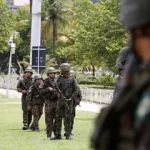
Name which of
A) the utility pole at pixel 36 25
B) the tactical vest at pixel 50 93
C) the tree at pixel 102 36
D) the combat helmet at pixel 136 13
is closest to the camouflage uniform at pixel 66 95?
the tactical vest at pixel 50 93

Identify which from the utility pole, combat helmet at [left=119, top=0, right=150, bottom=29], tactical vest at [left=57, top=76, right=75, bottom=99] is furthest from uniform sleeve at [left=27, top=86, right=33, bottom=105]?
the utility pole

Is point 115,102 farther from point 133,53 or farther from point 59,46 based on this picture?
point 59,46

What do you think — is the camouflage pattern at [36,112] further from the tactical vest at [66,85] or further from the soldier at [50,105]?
the tactical vest at [66,85]

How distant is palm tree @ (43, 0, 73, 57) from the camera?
59656 mm

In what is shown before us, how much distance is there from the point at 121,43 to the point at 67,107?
1158 inches

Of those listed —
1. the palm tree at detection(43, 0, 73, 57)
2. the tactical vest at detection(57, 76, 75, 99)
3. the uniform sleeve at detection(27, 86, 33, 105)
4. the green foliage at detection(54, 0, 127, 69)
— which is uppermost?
the palm tree at detection(43, 0, 73, 57)

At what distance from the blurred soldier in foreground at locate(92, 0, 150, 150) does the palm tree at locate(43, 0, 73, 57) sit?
57.1 m

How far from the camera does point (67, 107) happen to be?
15.5m

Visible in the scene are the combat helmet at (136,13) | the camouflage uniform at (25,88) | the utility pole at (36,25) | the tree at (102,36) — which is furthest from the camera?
the tree at (102,36)

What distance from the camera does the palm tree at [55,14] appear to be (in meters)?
59.7

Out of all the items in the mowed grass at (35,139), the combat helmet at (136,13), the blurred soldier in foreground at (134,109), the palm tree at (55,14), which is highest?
the palm tree at (55,14)

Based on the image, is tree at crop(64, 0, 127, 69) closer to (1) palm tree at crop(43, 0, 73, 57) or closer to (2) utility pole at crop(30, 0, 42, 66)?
(2) utility pole at crop(30, 0, 42, 66)

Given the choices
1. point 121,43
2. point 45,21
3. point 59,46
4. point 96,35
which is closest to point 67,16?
point 45,21

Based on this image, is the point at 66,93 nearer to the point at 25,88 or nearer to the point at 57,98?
the point at 57,98
